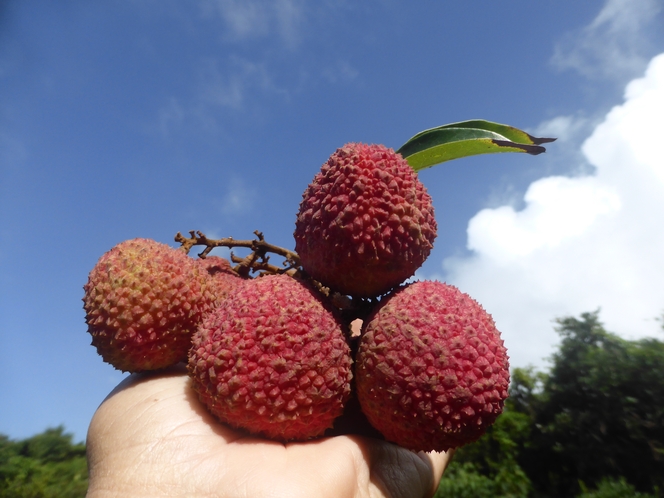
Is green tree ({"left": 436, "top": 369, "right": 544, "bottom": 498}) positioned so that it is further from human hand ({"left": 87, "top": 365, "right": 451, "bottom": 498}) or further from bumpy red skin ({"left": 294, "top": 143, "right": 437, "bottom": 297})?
bumpy red skin ({"left": 294, "top": 143, "right": 437, "bottom": 297})

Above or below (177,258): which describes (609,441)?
below

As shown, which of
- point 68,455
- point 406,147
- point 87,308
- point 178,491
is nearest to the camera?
point 178,491

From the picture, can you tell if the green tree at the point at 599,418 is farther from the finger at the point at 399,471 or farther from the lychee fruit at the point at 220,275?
the lychee fruit at the point at 220,275

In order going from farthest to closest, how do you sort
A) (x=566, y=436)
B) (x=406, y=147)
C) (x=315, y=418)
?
(x=566, y=436), (x=406, y=147), (x=315, y=418)

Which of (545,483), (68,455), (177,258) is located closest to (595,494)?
(545,483)

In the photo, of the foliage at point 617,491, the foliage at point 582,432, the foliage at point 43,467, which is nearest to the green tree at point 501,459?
the foliage at point 582,432

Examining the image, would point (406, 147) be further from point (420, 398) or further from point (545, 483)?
point (545, 483)
